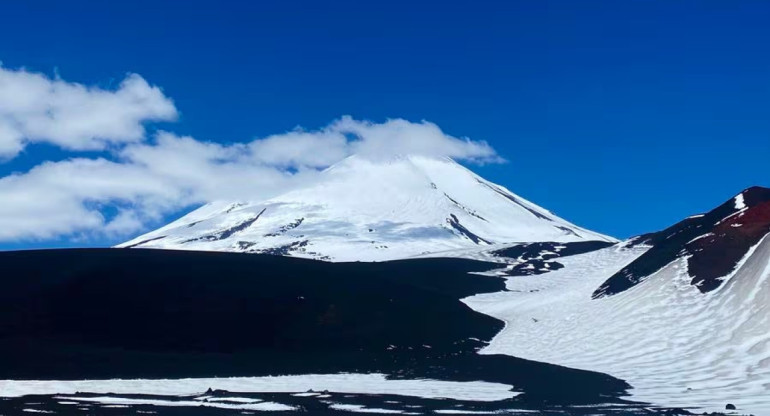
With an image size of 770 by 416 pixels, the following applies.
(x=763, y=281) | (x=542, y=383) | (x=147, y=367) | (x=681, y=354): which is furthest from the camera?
(x=763, y=281)

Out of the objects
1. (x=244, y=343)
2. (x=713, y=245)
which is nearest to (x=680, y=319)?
(x=713, y=245)

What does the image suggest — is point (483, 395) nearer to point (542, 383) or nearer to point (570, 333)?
point (542, 383)

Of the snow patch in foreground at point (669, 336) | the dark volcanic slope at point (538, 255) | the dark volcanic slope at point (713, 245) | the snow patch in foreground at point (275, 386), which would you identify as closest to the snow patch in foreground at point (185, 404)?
the snow patch in foreground at point (275, 386)

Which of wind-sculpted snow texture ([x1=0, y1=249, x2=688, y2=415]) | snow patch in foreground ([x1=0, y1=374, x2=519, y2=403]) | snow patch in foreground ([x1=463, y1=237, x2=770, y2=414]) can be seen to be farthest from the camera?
snow patch in foreground ([x1=463, y1=237, x2=770, y2=414])

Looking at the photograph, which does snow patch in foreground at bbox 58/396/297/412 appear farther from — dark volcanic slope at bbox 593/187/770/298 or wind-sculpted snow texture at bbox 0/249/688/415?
dark volcanic slope at bbox 593/187/770/298

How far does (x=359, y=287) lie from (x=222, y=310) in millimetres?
17109

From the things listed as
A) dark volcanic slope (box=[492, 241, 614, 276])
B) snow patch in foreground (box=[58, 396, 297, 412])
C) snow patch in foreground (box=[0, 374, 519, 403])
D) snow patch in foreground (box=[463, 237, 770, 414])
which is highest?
dark volcanic slope (box=[492, 241, 614, 276])

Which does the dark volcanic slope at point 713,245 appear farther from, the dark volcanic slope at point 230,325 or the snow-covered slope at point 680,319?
the dark volcanic slope at point 230,325

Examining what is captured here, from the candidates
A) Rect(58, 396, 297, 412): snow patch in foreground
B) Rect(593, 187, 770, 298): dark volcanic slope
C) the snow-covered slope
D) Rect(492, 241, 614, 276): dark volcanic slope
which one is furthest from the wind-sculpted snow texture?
Rect(492, 241, 614, 276): dark volcanic slope

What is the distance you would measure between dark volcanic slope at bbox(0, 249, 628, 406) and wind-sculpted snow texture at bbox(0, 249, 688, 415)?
15cm

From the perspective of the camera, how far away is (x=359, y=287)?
7500 centimetres

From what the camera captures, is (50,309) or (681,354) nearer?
(681,354)

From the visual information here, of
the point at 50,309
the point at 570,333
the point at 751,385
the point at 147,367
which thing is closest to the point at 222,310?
the point at 50,309

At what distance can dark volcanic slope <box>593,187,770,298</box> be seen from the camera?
62812 mm
